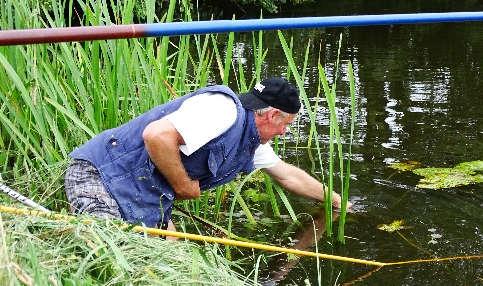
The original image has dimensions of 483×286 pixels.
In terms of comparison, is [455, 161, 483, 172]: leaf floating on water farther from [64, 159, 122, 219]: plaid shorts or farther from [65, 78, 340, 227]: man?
[64, 159, 122, 219]: plaid shorts

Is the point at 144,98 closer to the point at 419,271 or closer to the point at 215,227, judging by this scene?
the point at 215,227

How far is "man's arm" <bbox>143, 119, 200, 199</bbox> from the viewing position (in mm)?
3178

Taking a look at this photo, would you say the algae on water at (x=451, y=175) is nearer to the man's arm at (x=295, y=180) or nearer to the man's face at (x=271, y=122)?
the man's arm at (x=295, y=180)

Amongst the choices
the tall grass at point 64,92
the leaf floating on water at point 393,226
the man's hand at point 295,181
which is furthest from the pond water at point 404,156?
the tall grass at point 64,92

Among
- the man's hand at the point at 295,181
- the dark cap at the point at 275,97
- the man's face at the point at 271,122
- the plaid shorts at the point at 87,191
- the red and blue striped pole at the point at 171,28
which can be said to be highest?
the red and blue striped pole at the point at 171,28

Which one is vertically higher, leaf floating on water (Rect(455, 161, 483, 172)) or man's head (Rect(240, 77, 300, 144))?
man's head (Rect(240, 77, 300, 144))

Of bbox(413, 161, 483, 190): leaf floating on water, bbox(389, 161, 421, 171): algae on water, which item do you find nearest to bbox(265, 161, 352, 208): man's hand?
bbox(413, 161, 483, 190): leaf floating on water

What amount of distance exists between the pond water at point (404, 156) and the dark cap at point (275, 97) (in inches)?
36.7

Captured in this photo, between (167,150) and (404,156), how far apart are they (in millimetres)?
3454

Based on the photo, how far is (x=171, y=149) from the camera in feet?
10.5

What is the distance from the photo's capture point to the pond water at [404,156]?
3928mm

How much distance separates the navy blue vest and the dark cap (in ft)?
0.20

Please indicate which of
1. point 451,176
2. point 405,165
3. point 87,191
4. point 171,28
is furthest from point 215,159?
point 405,165

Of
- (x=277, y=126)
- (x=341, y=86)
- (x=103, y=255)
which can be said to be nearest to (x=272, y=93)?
(x=277, y=126)
